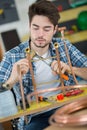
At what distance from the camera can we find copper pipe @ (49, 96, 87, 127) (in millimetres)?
876

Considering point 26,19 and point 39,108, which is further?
point 26,19

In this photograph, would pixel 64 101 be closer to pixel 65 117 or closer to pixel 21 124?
pixel 21 124

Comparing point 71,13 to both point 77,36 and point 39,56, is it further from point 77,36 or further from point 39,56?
point 39,56

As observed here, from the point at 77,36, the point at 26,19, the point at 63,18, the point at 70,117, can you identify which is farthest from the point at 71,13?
the point at 70,117

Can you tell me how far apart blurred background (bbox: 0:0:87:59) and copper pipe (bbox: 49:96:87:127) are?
306cm

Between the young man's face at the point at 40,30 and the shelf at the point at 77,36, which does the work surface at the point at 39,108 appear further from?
the shelf at the point at 77,36

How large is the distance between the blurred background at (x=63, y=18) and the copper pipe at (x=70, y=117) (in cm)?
306

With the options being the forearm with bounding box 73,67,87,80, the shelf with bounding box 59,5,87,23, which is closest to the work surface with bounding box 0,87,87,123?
the forearm with bounding box 73,67,87,80

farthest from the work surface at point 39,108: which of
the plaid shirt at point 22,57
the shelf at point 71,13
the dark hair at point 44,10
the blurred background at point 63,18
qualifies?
the shelf at point 71,13

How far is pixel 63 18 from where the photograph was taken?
13.7ft

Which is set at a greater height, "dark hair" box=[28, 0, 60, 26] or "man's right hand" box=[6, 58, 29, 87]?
"dark hair" box=[28, 0, 60, 26]

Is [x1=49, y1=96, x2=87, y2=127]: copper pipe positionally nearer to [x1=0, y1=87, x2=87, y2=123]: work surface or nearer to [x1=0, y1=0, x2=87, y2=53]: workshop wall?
[x1=0, y1=87, x2=87, y2=123]: work surface

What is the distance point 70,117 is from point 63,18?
3394 mm

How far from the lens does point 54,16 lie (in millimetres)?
1820
